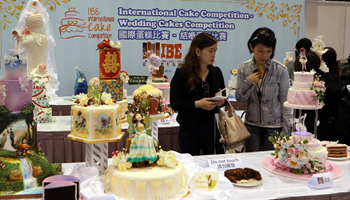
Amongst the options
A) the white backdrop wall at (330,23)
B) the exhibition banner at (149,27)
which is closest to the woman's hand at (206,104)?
the exhibition banner at (149,27)

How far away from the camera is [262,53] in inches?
111

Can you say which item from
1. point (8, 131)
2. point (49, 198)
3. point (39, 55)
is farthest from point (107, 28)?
point (49, 198)

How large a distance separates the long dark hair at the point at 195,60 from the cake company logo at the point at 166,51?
3787 mm

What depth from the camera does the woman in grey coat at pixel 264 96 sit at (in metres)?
2.82

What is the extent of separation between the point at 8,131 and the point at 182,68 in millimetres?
1413

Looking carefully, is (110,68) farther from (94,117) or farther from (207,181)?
(207,181)

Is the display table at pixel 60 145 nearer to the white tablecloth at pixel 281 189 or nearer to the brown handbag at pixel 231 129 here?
the brown handbag at pixel 231 129

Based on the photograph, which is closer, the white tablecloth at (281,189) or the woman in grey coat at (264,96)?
the white tablecloth at (281,189)

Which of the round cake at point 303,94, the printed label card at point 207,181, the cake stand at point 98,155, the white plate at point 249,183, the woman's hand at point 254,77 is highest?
the woman's hand at point 254,77

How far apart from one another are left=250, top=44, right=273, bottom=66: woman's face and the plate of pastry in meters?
1.01

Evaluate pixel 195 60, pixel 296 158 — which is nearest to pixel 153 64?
pixel 195 60

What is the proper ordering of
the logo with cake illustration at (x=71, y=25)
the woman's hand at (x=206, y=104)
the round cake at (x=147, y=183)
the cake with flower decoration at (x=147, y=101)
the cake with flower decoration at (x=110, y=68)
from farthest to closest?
the logo with cake illustration at (x=71, y=25) → the cake with flower decoration at (x=110, y=68) → the woman's hand at (x=206, y=104) → the cake with flower decoration at (x=147, y=101) → the round cake at (x=147, y=183)

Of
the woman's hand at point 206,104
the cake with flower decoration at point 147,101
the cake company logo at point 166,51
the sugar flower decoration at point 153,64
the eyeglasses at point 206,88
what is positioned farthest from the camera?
the cake company logo at point 166,51

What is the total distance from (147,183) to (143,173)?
0.07 m
